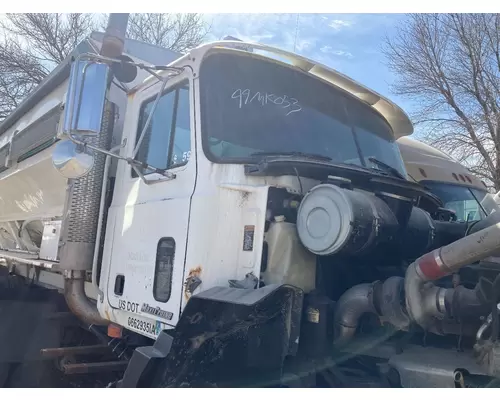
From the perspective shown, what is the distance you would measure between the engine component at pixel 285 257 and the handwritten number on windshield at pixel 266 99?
2.67 ft

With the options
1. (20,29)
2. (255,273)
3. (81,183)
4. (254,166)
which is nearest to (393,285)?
(255,273)

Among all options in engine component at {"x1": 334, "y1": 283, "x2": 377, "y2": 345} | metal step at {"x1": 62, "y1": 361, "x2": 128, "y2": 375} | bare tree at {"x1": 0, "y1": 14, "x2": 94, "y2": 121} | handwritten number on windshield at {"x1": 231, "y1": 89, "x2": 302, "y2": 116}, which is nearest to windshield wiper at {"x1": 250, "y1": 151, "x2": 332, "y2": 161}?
handwritten number on windshield at {"x1": 231, "y1": 89, "x2": 302, "y2": 116}

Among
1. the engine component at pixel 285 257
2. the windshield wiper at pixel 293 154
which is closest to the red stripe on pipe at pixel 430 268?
the engine component at pixel 285 257

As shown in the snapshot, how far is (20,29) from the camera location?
1448cm

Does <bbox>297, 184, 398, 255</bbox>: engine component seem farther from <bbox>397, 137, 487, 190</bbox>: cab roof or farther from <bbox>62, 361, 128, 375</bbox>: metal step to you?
<bbox>397, 137, 487, 190</bbox>: cab roof

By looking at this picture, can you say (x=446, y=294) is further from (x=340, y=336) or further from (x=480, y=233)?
(x=340, y=336)

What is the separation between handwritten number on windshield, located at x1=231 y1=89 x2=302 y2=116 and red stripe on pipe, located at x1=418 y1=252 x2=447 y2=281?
4.39 feet

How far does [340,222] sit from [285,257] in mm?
396

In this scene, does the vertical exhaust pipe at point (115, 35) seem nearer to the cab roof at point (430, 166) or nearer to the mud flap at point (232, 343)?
the mud flap at point (232, 343)

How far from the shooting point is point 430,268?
7.52ft

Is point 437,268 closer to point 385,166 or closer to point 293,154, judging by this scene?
point 293,154

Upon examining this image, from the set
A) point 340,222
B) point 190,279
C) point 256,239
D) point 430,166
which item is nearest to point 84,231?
point 190,279

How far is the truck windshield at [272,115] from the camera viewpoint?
3010 millimetres

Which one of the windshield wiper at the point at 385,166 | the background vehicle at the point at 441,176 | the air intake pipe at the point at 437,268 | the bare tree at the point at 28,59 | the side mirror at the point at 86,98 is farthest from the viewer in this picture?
the bare tree at the point at 28,59
